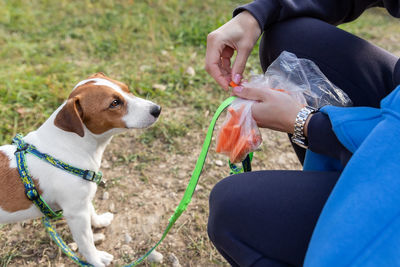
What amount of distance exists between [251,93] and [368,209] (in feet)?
2.26

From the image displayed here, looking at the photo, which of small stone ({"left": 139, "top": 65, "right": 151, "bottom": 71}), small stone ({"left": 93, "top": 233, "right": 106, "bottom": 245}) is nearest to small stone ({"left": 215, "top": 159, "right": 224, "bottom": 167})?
small stone ({"left": 93, "top": 233, "right": 106, "bottom": 245})

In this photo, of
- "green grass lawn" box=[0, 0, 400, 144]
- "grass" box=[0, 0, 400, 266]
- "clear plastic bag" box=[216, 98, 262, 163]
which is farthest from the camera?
"green grass lawn" box=[0, 0, 400, 144]

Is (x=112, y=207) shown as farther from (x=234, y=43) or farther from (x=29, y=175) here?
(x=234, y=43)

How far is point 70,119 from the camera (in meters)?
1.79

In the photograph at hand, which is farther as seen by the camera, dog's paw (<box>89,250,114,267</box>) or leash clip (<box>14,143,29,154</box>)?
dog's paw (<box>89,250,114,267</box>)

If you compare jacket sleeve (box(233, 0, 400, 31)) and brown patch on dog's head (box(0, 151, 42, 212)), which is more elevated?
jacket sleeve (box(233, 0, 400, 31))

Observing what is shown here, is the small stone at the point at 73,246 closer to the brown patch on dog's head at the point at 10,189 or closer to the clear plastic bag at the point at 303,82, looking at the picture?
the brown patch on dog's head at the point at 10,189

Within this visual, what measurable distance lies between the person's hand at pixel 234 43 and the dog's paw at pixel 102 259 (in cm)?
114

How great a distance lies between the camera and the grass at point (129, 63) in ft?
8.31

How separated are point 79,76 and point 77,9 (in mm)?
1585

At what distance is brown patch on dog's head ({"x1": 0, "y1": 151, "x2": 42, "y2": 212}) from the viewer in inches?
69.8

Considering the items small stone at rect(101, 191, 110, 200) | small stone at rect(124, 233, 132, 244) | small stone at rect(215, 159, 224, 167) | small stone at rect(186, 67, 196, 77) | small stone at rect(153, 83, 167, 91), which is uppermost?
small stone at rect(186, 67, 196, 77)

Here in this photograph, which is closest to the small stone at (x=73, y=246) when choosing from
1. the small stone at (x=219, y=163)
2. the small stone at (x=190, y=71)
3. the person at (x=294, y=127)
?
the person at (x=294, y=127)

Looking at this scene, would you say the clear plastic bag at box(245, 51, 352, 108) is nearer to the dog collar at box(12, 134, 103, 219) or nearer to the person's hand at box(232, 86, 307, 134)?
the person's hand at box(232, 86, 307, 134)
